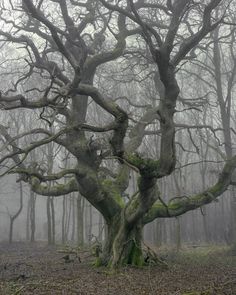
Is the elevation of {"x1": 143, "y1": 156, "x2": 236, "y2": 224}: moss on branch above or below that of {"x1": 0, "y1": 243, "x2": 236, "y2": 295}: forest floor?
above

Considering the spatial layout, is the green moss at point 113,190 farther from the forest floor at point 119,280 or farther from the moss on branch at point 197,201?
the forest floor at point 119,280

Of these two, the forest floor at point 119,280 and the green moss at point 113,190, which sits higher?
the green moss at point 113,190

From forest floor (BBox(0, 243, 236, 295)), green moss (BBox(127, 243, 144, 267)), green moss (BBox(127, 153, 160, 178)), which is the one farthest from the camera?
green moss (BBox(127, 243, 144, 267))

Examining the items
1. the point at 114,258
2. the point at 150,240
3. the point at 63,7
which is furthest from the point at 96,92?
the point at 150,240

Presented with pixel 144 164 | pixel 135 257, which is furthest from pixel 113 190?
pixel 144 164

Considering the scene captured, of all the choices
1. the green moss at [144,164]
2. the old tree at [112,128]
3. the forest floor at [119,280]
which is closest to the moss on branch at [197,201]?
the old tree at [112,128]

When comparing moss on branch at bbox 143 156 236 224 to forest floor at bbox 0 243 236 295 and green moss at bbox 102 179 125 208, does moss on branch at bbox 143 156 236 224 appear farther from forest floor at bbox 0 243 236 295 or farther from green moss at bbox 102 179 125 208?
forest floor at bbox 0 243 236 295

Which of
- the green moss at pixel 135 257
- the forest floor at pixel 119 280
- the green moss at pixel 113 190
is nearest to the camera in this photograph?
the forest floor at pixel 119 280

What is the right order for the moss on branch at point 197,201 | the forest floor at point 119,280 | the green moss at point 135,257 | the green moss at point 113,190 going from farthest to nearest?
the green moss at point 113,190 → the moss on branch at point 197,201 → the green moss at point 135,257 → the forest floor at point 119,280

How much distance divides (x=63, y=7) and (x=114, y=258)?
872cm

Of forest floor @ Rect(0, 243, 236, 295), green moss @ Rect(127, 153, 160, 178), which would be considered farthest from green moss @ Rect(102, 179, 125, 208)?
green moss @ Rect(127, 153, 160, 178)

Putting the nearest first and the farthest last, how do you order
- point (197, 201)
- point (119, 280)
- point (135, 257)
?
point (119, 280)
point (135, 257)
point (197, 201)

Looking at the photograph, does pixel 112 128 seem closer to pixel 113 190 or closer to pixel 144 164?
pixel 144 164

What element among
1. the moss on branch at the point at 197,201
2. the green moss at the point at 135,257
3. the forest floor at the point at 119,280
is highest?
the moss on branch at the point at 197,201
